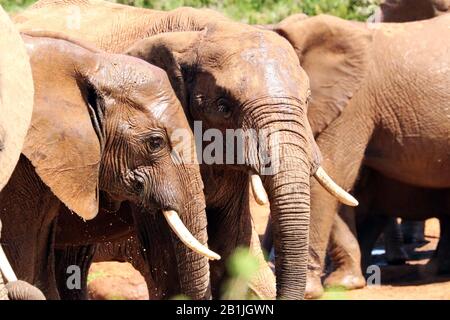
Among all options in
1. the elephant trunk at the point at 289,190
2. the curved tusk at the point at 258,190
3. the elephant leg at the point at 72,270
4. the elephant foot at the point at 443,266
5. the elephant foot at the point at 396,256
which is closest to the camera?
the curved tusk at the point at 258,190

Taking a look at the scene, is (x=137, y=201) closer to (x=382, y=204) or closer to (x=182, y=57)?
(x=182, y=57)

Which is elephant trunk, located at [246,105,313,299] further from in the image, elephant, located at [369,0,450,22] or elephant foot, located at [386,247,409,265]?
elephant, located at [369,0,450,22]

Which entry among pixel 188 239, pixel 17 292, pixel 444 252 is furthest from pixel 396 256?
pixel 17 292

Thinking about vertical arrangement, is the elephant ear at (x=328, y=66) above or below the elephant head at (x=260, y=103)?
below

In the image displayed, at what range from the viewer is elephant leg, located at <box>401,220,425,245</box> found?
14016 millimetres

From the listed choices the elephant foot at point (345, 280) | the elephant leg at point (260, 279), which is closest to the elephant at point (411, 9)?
the elephant foot at point (345, 280)

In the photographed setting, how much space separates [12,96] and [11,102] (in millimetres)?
31

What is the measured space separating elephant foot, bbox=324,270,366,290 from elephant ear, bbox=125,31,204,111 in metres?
3.20

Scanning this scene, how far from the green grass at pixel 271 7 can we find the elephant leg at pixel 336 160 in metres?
3.59

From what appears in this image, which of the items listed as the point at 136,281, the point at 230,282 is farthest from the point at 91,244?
the point at 136,281

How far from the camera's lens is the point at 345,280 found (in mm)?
11859

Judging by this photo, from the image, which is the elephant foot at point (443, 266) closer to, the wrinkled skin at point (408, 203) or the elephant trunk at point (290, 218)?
the wrinkled skin at point (408, 203)

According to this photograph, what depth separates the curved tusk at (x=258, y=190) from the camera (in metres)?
8.41

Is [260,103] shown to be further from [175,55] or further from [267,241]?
[267,241]
